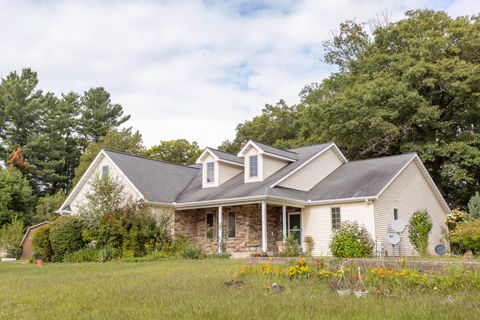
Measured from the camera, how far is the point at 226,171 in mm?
26094

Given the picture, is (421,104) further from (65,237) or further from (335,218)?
(65,237)

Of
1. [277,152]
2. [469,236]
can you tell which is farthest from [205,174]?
[469,236]

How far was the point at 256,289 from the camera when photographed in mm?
8633

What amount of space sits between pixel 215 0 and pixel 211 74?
8.36 metres

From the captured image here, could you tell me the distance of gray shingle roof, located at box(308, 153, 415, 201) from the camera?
21.4 meters

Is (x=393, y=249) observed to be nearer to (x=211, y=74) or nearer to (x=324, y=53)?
(x=211, y=74)

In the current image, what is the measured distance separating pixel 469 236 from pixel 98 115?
140 feet

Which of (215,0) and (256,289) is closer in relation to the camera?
(256,289)

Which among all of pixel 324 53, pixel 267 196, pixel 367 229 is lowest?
pixel 367 229

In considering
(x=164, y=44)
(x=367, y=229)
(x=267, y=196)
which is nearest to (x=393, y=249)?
(x=367, y=229)

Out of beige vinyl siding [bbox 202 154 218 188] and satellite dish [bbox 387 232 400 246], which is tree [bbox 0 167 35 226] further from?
satellite dish [bbox 387 232 400 246]

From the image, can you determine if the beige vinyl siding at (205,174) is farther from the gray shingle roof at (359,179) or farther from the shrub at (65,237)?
the shrub at (65,237)

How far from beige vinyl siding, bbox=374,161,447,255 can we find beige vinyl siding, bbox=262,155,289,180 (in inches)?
216

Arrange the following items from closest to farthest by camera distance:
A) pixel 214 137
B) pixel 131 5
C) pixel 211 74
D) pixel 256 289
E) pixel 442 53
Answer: pixel 256 289, pixel 131 5, pixel 211 74, pixel 442 53, pixel 214 137
